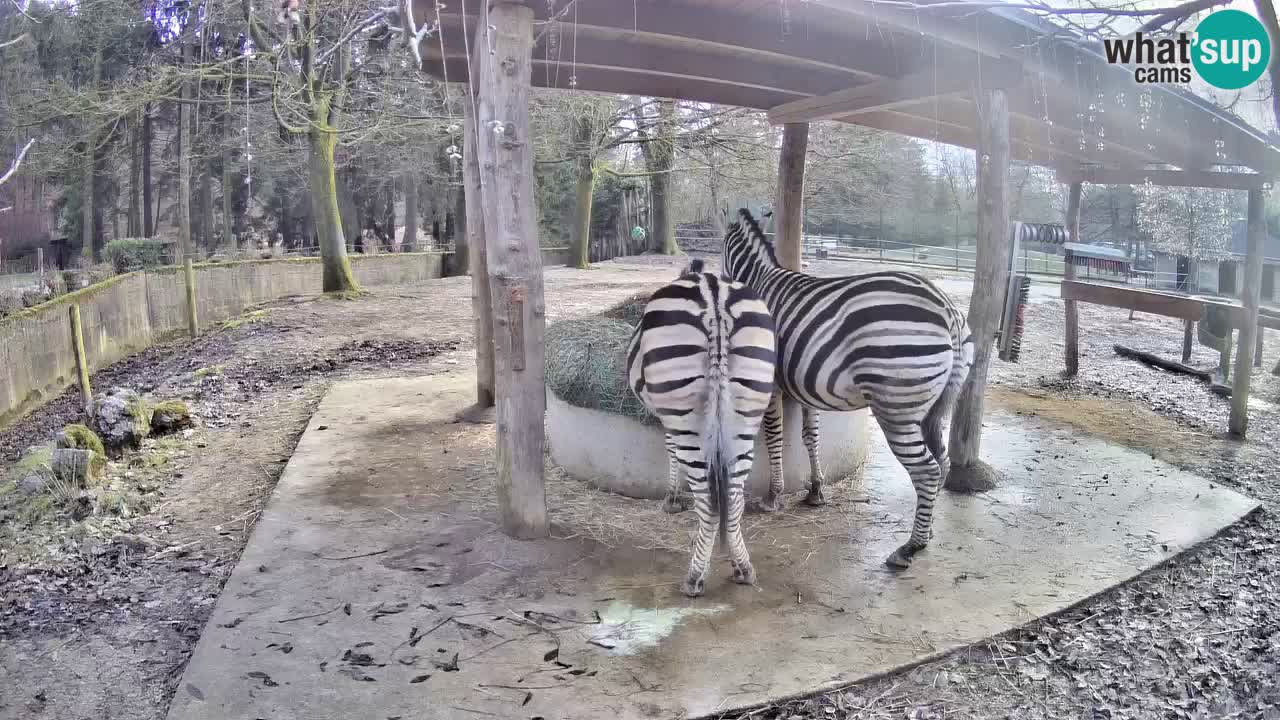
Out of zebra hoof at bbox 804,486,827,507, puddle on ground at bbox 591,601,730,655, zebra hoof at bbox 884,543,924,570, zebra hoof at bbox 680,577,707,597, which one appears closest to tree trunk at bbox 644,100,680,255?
zebra hoof at bbox 804,486,827,507

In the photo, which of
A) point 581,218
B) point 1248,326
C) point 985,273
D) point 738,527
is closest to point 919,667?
point 738,527

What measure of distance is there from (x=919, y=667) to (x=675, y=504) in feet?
6.55

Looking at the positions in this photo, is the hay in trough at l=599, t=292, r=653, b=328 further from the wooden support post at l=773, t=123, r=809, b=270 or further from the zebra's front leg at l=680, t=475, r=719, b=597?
the zebra's front leg at l=680, t=475, r=719, b=597

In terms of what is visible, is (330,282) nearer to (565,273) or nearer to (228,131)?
(565,273)

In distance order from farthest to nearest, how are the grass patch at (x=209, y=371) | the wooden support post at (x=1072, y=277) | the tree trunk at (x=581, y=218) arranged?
1. the tree trunk at (x=581, y=218)
2. the grass patch at (x=209, y=371)
3. the wooden support post at (x=1072, y=277)

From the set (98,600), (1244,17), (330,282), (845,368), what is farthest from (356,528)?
(330,282)

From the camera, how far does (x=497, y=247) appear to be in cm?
425

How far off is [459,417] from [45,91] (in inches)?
448

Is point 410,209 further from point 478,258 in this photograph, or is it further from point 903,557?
point 903,557

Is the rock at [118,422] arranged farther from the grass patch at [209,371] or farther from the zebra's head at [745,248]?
the zebra's head at [745,248]

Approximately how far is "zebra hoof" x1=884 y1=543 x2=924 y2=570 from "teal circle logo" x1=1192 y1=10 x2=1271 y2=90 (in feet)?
11.6

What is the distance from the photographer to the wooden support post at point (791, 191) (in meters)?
7.70

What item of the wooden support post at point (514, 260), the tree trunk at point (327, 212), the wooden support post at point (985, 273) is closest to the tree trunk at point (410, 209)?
the tree trunk at point (327, 212)

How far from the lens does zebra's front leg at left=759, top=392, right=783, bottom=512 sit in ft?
16.1
